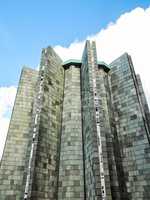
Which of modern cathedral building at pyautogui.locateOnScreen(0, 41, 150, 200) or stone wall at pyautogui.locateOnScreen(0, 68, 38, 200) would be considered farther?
stone wall at pyautogui.locateOnScreen(0, 68, 38, 200)

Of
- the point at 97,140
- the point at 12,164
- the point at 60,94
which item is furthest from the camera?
the point at 60,94

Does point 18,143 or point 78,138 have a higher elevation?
point 78,138

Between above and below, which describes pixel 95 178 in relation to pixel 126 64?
below

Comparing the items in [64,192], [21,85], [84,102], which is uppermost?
[21,85]

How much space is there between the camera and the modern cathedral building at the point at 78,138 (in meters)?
8.92

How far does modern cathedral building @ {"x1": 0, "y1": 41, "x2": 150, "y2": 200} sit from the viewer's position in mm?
8922

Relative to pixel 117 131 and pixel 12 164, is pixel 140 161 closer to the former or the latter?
pixel 117 131

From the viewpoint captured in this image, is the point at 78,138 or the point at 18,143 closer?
the point at 78,138

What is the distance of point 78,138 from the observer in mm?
11227

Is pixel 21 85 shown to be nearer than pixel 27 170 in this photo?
No

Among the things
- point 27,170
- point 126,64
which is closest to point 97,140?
point 27,170

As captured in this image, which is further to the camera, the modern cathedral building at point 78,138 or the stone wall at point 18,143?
the stone wall at point 18,143

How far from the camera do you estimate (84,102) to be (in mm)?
12336

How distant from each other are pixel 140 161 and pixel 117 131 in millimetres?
2355
